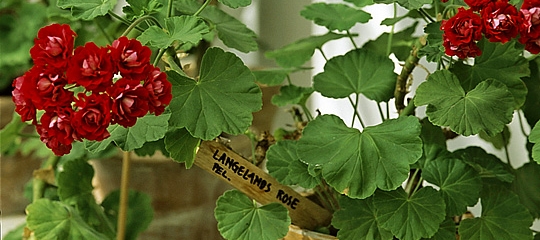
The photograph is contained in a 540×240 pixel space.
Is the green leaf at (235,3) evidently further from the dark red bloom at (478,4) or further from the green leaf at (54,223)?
the green leaf at (54,223)

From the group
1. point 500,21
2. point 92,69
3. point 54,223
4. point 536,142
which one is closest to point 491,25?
point 500,21

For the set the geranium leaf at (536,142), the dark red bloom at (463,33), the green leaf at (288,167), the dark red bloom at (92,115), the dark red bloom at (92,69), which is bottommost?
the green leaf at (288,167)

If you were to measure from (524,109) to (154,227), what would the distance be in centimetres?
61

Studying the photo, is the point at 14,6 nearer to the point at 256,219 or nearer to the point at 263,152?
the point at 263,152

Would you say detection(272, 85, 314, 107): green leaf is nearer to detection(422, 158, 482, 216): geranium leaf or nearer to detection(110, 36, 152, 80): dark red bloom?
detection(422, 158, 482, 216): geranium leaf

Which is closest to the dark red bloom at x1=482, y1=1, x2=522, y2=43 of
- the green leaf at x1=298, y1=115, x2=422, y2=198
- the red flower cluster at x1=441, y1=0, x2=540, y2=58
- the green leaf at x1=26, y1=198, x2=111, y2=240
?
the red flower cluster at x1=441, y1=0, x2=540, y2=58

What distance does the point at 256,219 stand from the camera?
0.68 m

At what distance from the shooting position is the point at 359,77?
764mm

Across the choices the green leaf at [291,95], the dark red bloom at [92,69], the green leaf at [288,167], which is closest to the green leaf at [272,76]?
the green leaf at [291,95]

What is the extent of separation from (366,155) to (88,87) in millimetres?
250

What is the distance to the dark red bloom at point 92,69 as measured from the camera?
20.6 inches

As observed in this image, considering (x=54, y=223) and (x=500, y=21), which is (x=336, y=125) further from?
(x=54, y=223)

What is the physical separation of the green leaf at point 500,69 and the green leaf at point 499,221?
0.09 m

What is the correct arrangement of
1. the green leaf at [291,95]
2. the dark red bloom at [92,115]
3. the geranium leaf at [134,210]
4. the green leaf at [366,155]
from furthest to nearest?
the geranium leaf at [134,210], the green leaf at [291,95], the green leaf at [366,155], the dark red bloom at [92,115]
